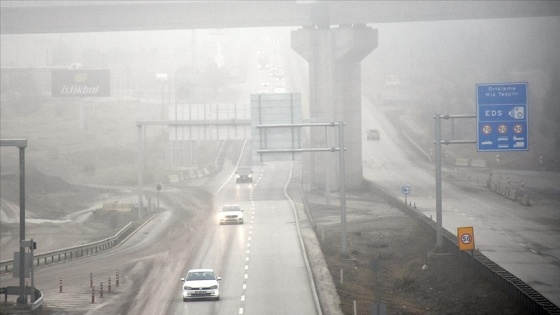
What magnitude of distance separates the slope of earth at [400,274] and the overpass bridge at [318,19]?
773 inches

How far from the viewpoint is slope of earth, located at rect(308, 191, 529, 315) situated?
3625 cm

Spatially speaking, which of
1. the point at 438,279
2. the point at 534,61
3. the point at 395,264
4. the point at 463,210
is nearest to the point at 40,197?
the point at 463,210

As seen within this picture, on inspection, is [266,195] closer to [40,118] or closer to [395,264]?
[395,264]

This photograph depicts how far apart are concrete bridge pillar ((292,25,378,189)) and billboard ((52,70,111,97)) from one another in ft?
212

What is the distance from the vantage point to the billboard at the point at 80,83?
5650 inches

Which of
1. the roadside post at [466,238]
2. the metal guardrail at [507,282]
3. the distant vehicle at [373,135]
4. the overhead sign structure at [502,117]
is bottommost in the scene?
the metal guardrail at [507,282]

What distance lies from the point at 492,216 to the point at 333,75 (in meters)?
23.3

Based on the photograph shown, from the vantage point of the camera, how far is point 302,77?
611 ft

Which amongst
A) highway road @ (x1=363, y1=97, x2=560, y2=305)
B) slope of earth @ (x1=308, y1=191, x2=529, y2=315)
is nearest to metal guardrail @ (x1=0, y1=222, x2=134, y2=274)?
slope of earth @ (x1=308, y1=191, x2=529, y2=315)

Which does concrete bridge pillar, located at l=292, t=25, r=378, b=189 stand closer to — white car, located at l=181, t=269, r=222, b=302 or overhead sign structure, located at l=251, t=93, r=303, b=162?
overhead sign structure, located at l=251, t=93, r=303, b=162

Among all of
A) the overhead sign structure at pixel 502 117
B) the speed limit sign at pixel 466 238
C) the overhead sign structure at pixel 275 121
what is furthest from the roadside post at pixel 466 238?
the overhead sign structure at pixel 275 121

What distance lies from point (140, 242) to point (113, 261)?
810 cm

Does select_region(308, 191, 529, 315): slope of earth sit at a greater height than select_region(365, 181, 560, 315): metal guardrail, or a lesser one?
lesser

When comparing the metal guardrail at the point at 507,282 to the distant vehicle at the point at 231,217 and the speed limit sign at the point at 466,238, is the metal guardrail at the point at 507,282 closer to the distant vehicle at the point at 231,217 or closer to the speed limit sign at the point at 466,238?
the speed limit sign at the point at 466,238
